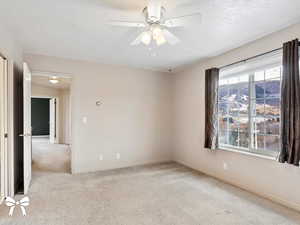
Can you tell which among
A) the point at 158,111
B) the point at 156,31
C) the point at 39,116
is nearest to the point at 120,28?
the point at 156,31

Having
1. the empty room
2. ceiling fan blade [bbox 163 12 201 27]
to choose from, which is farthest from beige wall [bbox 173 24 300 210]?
ceiling fan blade [bbox 163 12 201 27]

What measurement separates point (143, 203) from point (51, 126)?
7213mm

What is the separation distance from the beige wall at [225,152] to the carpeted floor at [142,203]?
0.20 metres

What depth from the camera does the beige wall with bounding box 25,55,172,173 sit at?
399cm

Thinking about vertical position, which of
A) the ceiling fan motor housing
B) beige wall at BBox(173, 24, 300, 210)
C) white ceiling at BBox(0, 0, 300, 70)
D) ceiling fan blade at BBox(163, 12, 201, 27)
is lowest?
beige wall at BBox(173, 24, 300, 210)

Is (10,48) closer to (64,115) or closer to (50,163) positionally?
(50,163)

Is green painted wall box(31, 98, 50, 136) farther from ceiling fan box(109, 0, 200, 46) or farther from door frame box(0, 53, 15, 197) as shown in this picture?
ceiling fan box(109, 0, 200, 46)

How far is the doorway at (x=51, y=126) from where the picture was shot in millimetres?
4507

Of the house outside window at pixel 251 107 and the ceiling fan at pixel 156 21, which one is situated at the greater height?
the ceiling fan at pixel 156 21

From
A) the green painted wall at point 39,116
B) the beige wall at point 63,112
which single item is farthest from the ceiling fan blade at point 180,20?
the green painted wall at point 39,116

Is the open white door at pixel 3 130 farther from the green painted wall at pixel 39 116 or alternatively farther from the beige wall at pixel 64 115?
the green painted wall at pixel 39 116

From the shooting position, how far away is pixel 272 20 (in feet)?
A: 7.63

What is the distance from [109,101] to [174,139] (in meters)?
2.01

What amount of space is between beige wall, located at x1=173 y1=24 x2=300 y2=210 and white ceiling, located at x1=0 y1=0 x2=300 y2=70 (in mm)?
194
